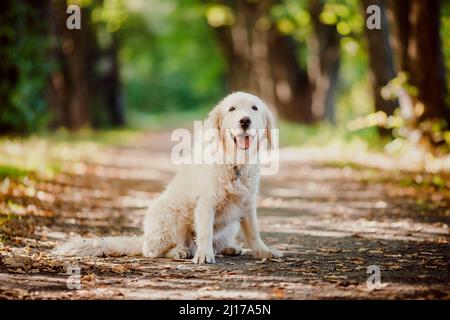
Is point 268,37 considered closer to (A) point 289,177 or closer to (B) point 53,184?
(A) point 289,177

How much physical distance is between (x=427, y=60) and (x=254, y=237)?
8.24 m

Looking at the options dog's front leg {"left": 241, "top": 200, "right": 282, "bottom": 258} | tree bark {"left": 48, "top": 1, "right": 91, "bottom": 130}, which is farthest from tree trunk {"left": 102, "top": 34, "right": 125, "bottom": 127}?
dog's front leg {"left": 241, "top": 200, "right": 282, "bottom": 258}

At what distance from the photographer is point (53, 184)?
11.8 m

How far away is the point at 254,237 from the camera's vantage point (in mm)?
6777

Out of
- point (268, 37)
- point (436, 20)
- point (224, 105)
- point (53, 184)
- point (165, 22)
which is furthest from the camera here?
point (165, 22)

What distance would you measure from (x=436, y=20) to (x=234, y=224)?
825 centimetres

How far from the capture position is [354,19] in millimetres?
17781

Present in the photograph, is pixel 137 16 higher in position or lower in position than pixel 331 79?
higher

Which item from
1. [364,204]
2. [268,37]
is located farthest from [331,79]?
[364,204]

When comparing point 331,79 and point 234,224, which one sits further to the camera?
point 331,79

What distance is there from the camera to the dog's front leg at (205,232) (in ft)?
21.3

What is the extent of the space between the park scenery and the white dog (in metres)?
0.12
